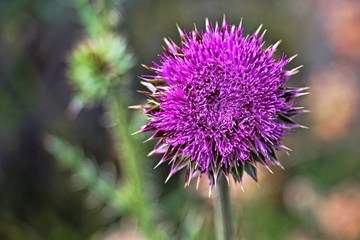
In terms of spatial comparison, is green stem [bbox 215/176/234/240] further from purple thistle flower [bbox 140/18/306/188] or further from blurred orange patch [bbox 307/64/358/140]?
blurred orange patch [bbox 307/64/358/140]

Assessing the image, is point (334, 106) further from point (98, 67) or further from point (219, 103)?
point (219, 103)

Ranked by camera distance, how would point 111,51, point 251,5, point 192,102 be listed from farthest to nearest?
1. point 251,5
2. point 111,51
3. point 192,102

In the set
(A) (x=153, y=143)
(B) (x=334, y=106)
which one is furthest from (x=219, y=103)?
(B) (x=334, y=106)

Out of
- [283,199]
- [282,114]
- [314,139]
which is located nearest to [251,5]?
[314,139]

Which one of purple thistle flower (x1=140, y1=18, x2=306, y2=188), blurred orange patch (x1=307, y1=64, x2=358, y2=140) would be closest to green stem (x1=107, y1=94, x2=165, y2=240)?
purple thistle flower (x1=140, y1=18, x2=306, y2=188)

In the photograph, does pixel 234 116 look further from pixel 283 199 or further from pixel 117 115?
pixel 283 199

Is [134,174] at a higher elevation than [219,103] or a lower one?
higher

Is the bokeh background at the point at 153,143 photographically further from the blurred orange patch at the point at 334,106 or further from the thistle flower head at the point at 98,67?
the thistle flower head at the point at 98,67
